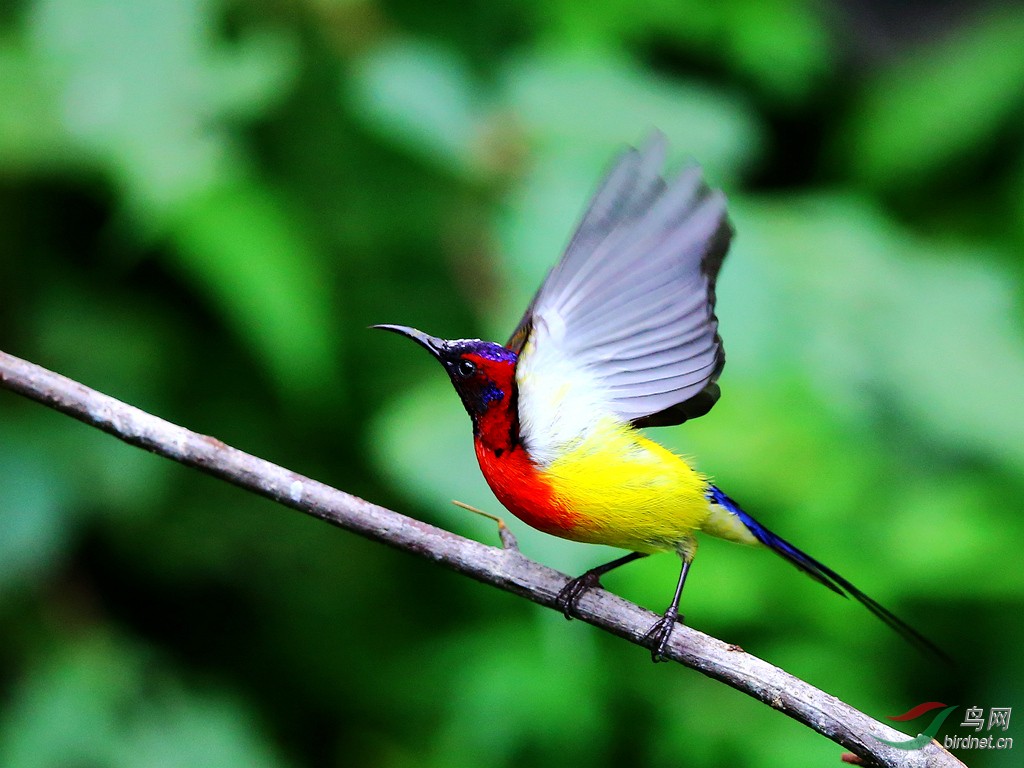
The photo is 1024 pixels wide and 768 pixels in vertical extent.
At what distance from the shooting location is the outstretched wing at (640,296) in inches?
76.3

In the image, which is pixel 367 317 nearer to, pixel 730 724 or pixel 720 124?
pixel 720 124

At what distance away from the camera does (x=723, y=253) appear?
1886mm

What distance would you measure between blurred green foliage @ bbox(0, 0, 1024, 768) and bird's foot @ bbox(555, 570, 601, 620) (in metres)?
0.71

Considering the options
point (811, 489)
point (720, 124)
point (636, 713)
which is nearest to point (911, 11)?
point (720, 124)

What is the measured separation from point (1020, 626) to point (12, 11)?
4.19 m

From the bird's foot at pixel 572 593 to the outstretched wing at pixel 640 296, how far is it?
34cm

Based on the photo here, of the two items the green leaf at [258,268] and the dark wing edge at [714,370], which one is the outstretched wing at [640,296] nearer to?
the dark wing edge at [714,370]

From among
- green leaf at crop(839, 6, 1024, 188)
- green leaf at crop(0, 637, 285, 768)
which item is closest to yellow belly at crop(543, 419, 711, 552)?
green leaf at crop(0, 637, 285, 768)

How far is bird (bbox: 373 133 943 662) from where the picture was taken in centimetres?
196

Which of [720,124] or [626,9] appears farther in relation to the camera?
[626,9]

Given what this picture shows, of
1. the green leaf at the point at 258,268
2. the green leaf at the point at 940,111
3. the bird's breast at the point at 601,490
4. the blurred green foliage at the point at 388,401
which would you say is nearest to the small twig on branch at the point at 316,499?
the bird's breast at the point at 601,490

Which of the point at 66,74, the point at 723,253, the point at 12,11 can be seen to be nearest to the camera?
the point at 723,253

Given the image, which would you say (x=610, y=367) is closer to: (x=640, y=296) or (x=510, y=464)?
(x=640, y=296)

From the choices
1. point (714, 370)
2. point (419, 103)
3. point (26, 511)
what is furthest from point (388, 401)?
point (714, 370)
